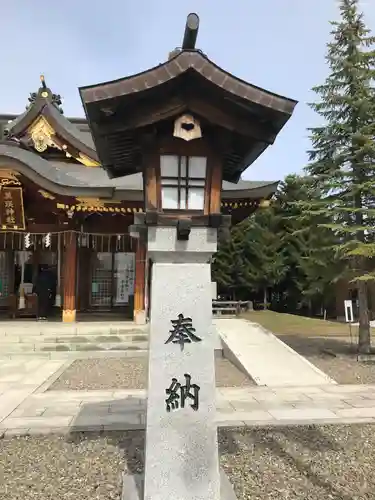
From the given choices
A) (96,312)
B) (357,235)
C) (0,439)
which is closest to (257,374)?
(357,235)

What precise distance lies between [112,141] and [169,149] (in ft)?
2.10

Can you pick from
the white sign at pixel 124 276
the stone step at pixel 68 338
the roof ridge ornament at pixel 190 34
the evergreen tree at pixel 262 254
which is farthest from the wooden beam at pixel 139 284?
the evergreen tree at pixel 262 254

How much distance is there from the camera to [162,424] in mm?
3666

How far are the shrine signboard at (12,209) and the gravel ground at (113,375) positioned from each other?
5482 mm

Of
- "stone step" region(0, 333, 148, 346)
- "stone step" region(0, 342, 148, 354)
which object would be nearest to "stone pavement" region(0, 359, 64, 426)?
"stone step" region(0, 342, 148, 354)

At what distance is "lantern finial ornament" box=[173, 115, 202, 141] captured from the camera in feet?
12.7

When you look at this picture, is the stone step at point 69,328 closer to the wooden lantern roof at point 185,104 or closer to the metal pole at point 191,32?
the wooden lantern roof at point 185,104

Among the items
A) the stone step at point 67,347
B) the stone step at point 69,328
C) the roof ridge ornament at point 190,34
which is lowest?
the stone step at point 67,347

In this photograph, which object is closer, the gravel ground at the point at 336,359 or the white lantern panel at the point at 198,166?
the white lantern panel at the point at 198,166

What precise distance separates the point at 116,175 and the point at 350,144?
25.3 feet

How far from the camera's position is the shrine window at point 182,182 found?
398 centimetres

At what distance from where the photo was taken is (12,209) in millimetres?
13414

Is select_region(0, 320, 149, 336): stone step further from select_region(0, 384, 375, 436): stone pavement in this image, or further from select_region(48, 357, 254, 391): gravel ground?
select_region(0, 384, 375, 436): stone pavement

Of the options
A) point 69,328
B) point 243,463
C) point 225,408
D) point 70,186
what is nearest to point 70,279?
point 69,328
